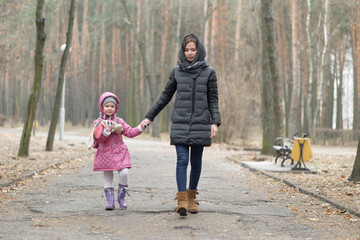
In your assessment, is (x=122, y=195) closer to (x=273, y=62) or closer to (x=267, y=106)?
(x=273, y=62)

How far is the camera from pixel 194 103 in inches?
276

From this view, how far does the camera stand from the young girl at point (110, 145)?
285 inches

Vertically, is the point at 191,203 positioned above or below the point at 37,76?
below

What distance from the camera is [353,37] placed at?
94.8 feet

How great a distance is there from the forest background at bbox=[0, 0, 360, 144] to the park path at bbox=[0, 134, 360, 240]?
9866 mm

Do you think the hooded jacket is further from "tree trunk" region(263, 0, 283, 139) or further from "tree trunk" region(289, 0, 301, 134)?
"tree trunk" region(289, 0, 301, 134)

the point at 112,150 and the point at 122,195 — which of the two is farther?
the point at 122,195

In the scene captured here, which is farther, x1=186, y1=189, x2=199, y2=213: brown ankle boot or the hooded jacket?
x1=186, y1=189, x2=199, y2=213: brown ankle boot

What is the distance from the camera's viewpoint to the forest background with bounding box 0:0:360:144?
2908 centimetres

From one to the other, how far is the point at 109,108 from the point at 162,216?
4.89ft

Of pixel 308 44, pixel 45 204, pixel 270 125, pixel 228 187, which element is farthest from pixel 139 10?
pixel 45 204

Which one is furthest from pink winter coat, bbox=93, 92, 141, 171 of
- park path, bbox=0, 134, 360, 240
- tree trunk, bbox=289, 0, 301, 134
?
tree trunk, bbox=289, 0, 301, 134

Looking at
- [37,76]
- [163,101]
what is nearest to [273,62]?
[37,76]

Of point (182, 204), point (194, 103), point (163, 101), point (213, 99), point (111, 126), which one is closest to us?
point (182, 204)
